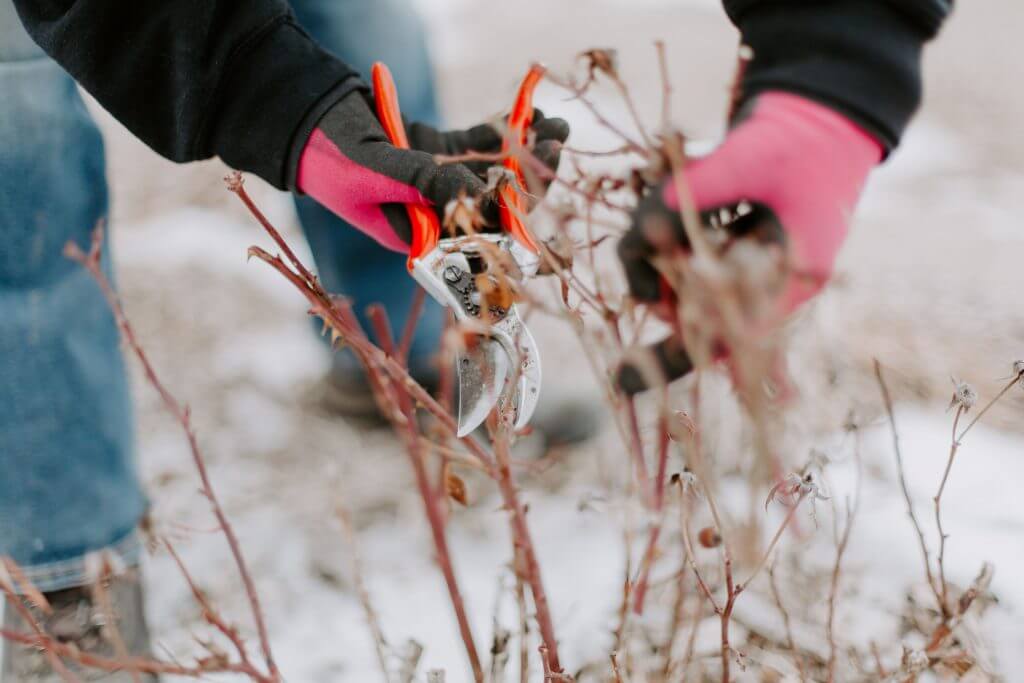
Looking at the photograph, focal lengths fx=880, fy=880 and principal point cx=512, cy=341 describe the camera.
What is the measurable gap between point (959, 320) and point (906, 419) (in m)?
0.51

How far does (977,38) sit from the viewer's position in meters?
4.06

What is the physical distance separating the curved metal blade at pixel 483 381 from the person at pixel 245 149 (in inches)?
8.3

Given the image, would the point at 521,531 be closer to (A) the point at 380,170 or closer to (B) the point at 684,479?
(B) the point at 684,479

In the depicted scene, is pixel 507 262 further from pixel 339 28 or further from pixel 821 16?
pixel 339 28

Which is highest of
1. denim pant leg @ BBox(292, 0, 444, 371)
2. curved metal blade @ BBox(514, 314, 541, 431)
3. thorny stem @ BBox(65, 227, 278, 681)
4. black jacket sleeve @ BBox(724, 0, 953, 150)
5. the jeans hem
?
denim pant leg @ BBox(292, 0, 444, 371)

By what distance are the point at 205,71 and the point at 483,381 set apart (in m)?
0.65

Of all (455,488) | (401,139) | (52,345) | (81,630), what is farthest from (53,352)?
(455,488)

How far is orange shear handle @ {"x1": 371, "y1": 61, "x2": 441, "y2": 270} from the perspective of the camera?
1169 mm

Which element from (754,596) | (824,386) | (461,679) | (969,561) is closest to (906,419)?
(824,386)

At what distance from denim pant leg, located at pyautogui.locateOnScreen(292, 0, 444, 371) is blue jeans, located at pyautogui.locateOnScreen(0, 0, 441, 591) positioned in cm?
63

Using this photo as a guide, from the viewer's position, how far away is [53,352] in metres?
1.49

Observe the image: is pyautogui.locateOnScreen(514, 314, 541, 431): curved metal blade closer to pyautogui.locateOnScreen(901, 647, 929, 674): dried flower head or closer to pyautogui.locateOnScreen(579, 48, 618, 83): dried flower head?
pyautogui.locateOnScreen(579, 48, 618, 83): dried flower head

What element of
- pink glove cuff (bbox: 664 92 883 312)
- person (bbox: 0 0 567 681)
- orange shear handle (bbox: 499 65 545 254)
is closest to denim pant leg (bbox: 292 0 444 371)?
person (bbox: 0 0 567 681)

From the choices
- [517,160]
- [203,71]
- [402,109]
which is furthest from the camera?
[402,109]
